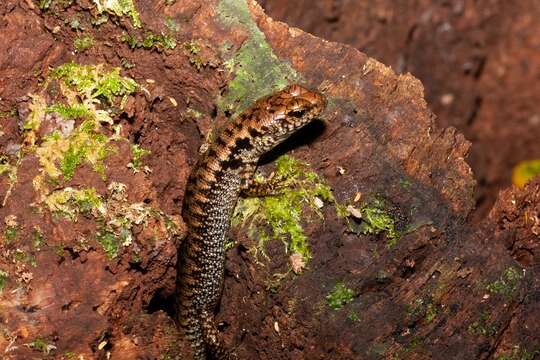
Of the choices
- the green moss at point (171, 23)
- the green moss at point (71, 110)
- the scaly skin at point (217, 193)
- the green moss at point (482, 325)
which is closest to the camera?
the green moss at point (71, 110)

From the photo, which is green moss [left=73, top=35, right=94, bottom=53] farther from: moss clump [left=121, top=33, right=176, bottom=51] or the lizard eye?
the lizard eye

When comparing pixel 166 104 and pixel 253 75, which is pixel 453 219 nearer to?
pixel 253 75

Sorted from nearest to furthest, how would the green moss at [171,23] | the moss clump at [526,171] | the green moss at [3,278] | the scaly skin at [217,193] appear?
the green moss at [3,278]
the green moss at [171,23]
the scaly skin at [217,193]
the moss clump at [526,171]

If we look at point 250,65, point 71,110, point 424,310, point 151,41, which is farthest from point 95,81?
point 424,310

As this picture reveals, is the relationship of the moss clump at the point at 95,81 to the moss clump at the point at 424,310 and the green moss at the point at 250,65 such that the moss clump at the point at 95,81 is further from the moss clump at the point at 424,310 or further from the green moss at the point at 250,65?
the moss clump at the point at 424,310

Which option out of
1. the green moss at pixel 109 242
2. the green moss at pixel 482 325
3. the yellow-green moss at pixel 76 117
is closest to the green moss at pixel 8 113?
the yellow-green moss at pixel 76 117

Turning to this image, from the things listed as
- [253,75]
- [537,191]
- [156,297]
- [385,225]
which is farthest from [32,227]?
[537,191]

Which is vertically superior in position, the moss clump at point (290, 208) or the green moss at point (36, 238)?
the green moss at point (36, 238)

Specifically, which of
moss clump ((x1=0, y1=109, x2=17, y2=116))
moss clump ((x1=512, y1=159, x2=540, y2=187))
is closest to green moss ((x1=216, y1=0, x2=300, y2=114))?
moss clump ((x1=0, y1=109, x2=17, y2=116))
